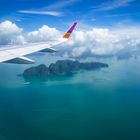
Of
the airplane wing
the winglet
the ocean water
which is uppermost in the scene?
the winglet

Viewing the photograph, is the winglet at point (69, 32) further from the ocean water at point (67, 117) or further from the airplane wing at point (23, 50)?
the ocean water at point (67, 117)

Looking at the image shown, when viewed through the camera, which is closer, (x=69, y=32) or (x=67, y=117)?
(x=69, y=32)

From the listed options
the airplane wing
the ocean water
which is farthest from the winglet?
the ocean water

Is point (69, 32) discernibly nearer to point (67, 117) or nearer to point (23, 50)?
point (23, 50)

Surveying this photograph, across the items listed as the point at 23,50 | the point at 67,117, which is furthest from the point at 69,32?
the point at 67,117

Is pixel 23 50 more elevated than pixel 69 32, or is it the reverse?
pixel 69 32

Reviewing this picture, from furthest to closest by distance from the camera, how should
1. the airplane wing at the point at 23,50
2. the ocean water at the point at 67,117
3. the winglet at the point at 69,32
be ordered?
the ocean water at the point at 67,117, the winglet at the point at 69,32, the airplane wing at the point at 23,50

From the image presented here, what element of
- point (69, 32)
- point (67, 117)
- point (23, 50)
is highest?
point (69, 32)

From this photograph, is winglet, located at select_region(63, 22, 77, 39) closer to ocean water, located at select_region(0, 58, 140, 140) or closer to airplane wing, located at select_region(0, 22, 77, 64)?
airplane wing, located at select_region(0, 22, 77, 64)

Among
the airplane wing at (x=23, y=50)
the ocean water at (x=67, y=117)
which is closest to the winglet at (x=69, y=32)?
the airplane wing at (x=23, y=50)

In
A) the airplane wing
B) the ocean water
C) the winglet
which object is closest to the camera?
the airplane wing
